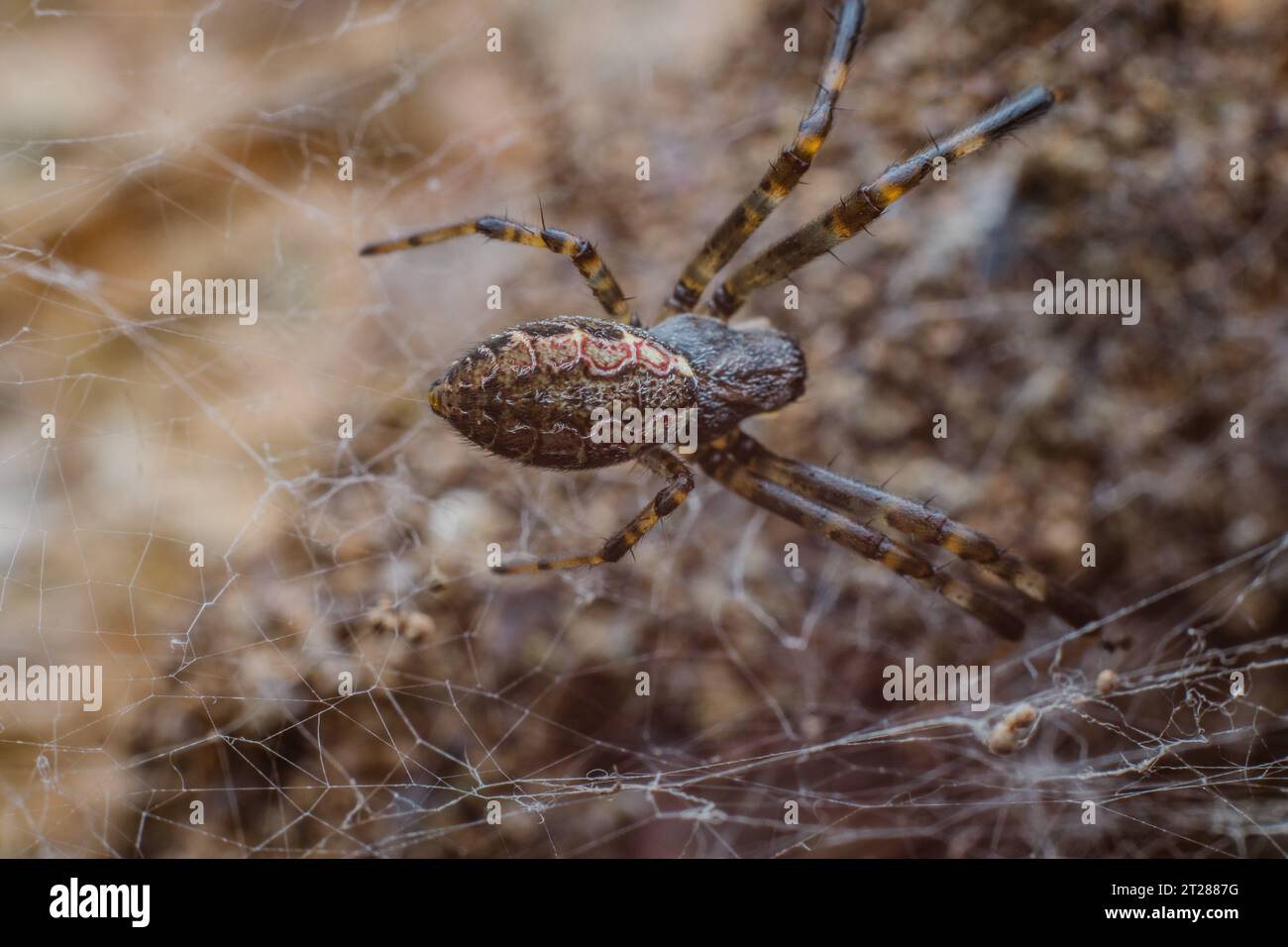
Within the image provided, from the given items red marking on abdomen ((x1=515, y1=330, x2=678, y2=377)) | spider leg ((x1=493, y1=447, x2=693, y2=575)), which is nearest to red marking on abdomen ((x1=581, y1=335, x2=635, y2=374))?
red marking on abdomen ((x1=515, y1=330, x2=678, y2=377))

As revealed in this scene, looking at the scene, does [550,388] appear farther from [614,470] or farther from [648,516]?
[614,470]

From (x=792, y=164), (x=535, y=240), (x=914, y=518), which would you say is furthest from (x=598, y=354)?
(x=914, y=518)

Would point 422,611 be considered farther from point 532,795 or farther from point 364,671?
point 532,795

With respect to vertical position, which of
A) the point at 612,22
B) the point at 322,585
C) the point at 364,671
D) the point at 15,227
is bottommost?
the point at 364,671

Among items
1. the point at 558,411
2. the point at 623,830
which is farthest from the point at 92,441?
the point at 623,830

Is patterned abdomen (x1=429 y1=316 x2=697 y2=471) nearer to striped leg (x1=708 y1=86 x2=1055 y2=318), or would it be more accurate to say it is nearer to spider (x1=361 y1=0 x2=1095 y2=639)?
spider (x1=361 y1=0 x2=1095 y2=639)

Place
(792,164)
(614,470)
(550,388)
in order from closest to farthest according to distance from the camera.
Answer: (550,388) < (792,164) < (614,470)
